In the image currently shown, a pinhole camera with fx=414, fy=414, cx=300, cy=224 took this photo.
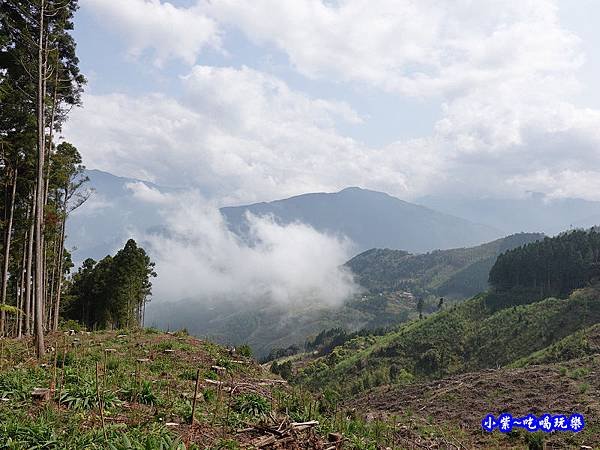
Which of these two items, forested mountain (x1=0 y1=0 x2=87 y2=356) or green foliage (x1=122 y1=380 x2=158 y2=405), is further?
forested mountain (x1=0 y1=0 x2=87 y2=356)

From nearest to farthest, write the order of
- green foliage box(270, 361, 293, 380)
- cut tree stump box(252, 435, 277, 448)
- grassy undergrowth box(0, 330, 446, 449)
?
grassy undergrowth box(0, 330, 446, 449) < cut tree stump box(252, 435, 277, 448) < green foliage box(270, 361, 293, 380)

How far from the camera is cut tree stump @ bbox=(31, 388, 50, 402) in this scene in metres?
6.99

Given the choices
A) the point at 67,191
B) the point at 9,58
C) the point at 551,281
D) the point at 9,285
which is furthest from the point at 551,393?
the point at 551,281

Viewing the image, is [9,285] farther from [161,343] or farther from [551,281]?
[551,281]

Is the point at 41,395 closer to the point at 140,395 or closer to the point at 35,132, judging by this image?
the point at 140,395

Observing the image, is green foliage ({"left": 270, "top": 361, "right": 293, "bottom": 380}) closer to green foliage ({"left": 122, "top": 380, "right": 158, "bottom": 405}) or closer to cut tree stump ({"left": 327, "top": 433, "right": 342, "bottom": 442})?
green foliage ({"left": 122, "top": 380, "right": 158, "bottom": 405})

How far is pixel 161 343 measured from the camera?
15.5 meters

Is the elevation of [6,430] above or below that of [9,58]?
below

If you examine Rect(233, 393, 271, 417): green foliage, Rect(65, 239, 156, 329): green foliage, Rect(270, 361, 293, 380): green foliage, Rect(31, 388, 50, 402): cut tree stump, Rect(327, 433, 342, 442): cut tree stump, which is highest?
Rect(65, 239, 156, 329): green foliage

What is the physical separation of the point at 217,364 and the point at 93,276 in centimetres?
3308

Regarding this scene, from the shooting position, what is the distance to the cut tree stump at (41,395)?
699 centimetres

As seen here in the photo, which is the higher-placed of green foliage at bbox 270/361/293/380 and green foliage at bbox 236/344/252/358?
green foliage at bbox 236/344/252/358

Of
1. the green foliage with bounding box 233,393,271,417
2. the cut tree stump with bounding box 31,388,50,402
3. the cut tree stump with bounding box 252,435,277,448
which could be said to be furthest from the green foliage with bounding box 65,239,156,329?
the cut tree stump with bounding box 252,435,277,448

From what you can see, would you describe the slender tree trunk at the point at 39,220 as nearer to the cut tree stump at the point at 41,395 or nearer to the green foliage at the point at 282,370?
the cut tree stump at the point at 41,395
